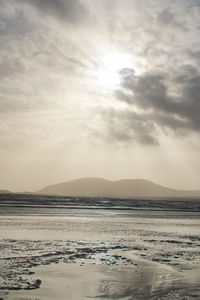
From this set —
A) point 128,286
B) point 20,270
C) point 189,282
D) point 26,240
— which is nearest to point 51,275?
point 20,270

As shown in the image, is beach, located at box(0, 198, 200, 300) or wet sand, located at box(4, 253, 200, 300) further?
beach, located at box(0, 198, 200, 300)

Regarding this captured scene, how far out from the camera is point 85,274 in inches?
471

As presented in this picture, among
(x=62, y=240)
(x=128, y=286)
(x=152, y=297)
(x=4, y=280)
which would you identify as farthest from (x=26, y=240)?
(x=152, y=297)

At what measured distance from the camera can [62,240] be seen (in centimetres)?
2028

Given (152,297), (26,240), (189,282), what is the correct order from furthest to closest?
(26,240) → (189,282) → (152,297)

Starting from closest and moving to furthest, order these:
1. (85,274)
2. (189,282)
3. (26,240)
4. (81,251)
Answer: (189,282)
(85,274)
(81,251)
(26,240)

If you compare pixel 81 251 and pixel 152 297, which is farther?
pixel 81 251

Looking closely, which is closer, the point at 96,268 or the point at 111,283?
the point at 111,283

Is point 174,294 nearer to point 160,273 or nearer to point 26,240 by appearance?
point 160,273

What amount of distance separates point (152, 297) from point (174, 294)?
33.9 inches

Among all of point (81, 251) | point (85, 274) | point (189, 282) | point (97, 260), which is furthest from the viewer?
point (81, 251)

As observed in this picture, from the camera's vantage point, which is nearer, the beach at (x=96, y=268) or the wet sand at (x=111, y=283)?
the wet sand at (x=111, y=283)

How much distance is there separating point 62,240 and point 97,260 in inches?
240

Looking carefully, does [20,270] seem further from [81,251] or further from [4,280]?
[81,251]
